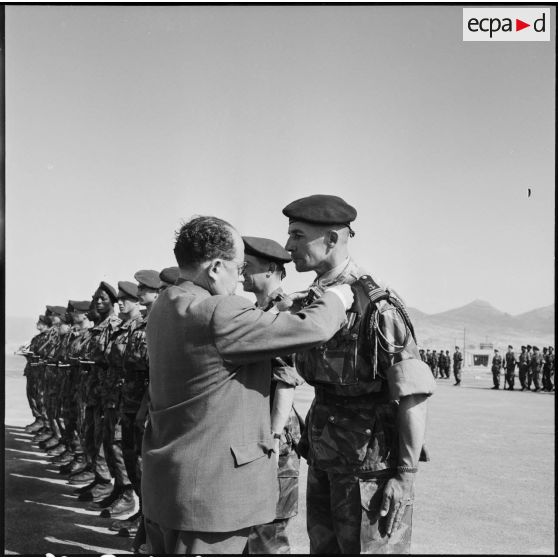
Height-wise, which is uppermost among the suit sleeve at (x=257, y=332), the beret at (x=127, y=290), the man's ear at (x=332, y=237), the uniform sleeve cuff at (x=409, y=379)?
the man's ear at (x=332, y=237)

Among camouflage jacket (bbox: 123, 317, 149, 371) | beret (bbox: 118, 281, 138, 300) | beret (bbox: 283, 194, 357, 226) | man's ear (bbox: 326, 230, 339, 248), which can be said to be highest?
beret (bbox: 283, 194, 357, 226)

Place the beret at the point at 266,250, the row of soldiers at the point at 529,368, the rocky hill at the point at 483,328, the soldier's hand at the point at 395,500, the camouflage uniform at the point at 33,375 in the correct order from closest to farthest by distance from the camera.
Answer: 1. the soldier's hand at the point at 395,500
2. the beret at the point at 266,250
3. the camouflage uniform at the point at 33,375
4. the row of soldiers at the point at 529,368
5. the rocky hill at the point at 483,328

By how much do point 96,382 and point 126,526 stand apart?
200 cm

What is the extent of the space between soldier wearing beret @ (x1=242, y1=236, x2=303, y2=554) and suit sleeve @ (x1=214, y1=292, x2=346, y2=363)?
883mm

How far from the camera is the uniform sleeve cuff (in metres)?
2.53

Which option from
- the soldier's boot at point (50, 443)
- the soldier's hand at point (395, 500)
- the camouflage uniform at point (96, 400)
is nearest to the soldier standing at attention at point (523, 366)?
the soldier's boot at point (50, 443)

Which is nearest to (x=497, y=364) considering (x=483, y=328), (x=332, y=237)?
(x=332, y=237)

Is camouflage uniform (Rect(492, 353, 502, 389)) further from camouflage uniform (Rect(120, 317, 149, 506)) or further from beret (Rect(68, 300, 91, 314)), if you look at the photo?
camouflage uniform (Rect(120, 317, 149, 506))

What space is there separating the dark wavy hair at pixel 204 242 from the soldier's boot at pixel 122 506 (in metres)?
4.34

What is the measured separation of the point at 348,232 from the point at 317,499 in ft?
3.89

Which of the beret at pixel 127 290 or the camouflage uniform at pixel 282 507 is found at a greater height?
the beret at pixel 127 290

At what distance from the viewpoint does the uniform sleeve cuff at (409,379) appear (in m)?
2.53

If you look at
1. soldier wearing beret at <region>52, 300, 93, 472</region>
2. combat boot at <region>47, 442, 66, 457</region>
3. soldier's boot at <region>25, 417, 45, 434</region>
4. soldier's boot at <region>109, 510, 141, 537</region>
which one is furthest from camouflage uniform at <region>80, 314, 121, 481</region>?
soldier's boot at <region>25, 417, 45, 434</region>

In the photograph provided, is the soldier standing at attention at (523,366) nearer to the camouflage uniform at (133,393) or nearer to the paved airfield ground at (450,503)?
the paved airfield ground at (450,503)
